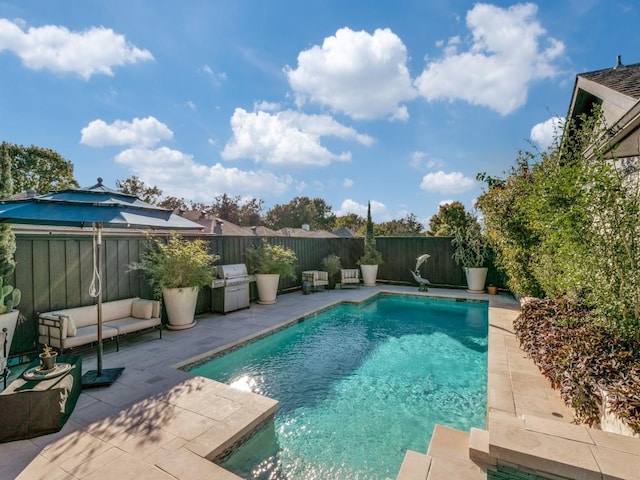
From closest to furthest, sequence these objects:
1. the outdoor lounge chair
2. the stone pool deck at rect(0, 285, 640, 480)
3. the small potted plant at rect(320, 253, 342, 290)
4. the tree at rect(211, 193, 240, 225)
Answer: the stone pool deck at rect(0, 285, 640, 480)
the outdoor lounge chair
the small potted plant at rect(320, 253, 342, 290)
the tree at rect(211, 193, 240, 225)

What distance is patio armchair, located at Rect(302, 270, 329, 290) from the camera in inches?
407

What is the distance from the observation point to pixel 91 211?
3375 millimetres

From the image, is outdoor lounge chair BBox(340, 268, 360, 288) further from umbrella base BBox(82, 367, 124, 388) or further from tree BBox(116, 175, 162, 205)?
tree BBox(116, 175, 162, 205)

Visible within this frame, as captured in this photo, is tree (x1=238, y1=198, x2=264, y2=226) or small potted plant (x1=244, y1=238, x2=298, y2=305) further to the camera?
tree (x1=238, y1=198, x2=264, y2=226)

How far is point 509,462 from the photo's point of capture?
184 cm

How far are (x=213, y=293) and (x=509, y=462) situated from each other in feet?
21.6

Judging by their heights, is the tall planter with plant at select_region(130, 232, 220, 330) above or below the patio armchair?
above

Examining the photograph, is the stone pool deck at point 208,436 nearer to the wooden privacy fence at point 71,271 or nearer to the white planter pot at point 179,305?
the wooden privacy fence at point 71,271

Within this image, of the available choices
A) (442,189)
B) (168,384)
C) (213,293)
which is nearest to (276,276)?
(213,293)

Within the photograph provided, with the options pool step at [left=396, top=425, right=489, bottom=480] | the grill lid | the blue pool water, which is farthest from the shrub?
the grill lid

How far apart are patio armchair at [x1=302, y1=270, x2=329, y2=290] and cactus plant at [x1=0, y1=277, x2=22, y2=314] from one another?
7090 mm

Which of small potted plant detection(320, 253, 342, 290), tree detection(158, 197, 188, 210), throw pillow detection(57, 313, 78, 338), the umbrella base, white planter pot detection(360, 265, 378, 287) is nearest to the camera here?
the umbrella base

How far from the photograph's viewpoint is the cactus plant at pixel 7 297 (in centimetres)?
379

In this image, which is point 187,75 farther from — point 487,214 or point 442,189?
point 442,189
